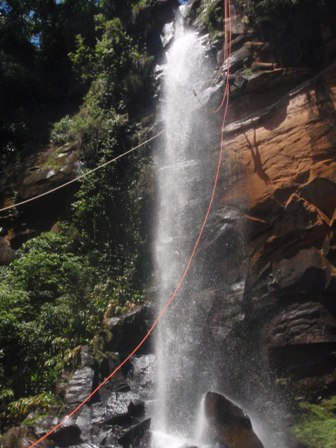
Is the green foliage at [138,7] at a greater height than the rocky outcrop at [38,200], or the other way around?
the green foliage at [138,7]

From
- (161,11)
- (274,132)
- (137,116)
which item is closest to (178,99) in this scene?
(137,116)

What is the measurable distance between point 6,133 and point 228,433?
39.3 ft

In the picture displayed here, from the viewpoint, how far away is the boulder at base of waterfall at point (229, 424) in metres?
5.43

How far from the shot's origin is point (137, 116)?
A: 1145 centimetres

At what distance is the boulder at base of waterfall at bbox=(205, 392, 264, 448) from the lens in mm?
5430

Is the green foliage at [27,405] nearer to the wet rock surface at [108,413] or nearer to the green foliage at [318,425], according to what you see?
the wet rock surface at [108,413]

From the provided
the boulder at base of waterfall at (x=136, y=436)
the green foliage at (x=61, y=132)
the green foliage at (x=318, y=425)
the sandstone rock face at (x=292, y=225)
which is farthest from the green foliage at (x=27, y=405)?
the green foliage at (x=61, y=132)

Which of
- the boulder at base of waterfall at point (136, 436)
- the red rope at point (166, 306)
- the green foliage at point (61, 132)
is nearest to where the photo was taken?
the boulder at base of waterfall at point (136, 436)

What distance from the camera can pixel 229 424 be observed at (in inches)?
220

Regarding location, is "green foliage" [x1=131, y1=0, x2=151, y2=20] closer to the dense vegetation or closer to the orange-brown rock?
the dense vegetation

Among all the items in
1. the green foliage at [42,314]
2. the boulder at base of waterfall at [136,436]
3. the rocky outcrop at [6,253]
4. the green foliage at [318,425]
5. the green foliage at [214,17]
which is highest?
the green foliage at [214,17]

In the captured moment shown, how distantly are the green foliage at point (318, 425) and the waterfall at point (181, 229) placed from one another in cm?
157

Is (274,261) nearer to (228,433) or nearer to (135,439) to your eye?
(228,433)

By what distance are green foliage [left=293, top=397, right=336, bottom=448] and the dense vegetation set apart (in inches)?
147
